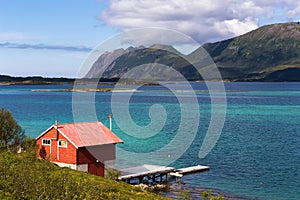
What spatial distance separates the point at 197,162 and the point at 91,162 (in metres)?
18.2

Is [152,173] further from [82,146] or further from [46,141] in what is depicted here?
[46,141]

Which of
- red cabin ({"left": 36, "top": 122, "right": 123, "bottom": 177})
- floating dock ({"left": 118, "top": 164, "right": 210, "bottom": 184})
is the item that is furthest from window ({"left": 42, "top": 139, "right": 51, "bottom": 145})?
floating dock ({"left": 118, "top": 164, "right": 210, "bottom": 184})

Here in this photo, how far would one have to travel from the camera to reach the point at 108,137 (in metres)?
42.3

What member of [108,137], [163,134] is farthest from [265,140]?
[108,137]

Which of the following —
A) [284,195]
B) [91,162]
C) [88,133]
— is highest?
[88,133]

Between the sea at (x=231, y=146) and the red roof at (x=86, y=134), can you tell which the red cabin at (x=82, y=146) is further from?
the sea at (x=231, y=146)

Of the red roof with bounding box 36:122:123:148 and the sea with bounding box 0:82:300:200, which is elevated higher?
the red roof with bounding box 36:122:123:148

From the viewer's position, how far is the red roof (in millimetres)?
41156

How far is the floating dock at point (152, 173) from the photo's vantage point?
4584 cm

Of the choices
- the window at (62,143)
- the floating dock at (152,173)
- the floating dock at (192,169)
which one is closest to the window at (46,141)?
the window at (62,143)

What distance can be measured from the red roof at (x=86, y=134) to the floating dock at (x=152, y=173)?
5.29 metres

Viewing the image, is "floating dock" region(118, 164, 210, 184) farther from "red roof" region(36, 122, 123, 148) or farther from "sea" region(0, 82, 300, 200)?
"red roof" region(36, 122, 123, 148)

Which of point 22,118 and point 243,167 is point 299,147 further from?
point 22,118

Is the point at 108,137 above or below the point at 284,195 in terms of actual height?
above
